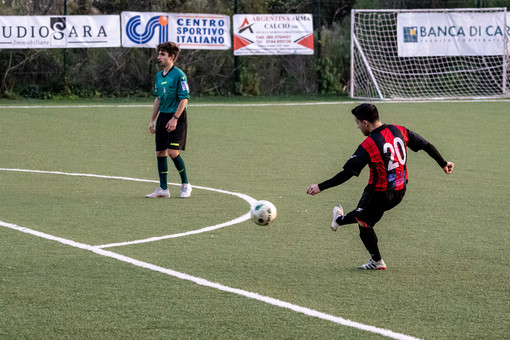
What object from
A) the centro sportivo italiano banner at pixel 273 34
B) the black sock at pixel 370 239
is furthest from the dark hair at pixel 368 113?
the centro sportivo italiano banner at pixel 273 34

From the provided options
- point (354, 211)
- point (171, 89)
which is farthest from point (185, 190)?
point (354, 211)

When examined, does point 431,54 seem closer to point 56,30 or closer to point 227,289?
point 56,30

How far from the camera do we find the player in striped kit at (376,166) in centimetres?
636

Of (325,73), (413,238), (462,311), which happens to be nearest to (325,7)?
(325,73)

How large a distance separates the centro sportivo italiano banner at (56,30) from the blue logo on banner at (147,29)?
1.28 feet

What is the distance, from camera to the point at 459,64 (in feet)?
86.9

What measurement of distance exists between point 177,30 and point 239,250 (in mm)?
19090

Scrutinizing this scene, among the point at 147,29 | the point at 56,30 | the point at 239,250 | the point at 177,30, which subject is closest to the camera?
the point at 239,250

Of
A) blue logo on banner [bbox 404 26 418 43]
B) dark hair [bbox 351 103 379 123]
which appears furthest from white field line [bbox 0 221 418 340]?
blue logo on banner [bbox 404 26 418 43]

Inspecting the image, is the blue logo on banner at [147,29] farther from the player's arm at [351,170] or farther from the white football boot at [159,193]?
the player's arm at [351,170]

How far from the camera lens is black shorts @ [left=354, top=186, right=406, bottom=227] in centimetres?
651

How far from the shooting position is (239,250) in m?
7.39

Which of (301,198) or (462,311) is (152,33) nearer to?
(301,198)

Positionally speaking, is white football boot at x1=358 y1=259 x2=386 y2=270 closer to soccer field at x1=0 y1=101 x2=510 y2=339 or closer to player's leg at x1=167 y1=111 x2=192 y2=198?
soccer field at x1=0 y1=101 x2=510 y2=339
